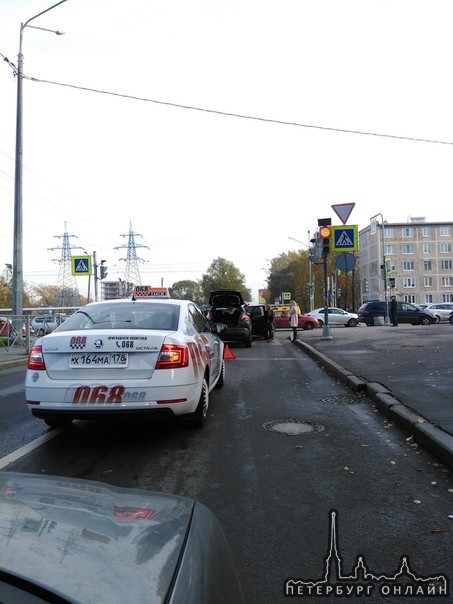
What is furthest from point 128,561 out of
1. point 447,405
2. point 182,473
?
point 447,405

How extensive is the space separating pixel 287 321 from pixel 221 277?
91574 millimetres

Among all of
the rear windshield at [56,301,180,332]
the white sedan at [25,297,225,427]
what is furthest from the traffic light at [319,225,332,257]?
the white sedan at [25,297,225,427]

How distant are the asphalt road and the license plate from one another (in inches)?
34.0

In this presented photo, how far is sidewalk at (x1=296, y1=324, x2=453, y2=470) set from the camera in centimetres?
505

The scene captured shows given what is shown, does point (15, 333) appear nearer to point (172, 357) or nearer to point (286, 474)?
point (172, 357)

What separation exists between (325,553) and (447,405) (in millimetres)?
3893

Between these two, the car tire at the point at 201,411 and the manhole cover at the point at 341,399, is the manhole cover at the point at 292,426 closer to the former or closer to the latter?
the car tire at the point at 201,411

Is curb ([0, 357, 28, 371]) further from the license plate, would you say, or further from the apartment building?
the apartment building

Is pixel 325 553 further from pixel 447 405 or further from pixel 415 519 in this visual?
pixel 447 405

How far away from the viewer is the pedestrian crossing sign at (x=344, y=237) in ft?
51.0

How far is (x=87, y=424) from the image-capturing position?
6.19m

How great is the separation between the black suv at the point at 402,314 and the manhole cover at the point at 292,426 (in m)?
29.1

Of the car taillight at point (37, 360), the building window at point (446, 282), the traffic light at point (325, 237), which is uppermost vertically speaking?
the building window at point (446, 282)

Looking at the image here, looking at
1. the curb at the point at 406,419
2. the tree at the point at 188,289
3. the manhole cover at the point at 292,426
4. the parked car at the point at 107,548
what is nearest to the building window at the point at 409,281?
the tree at the point at 188,289
